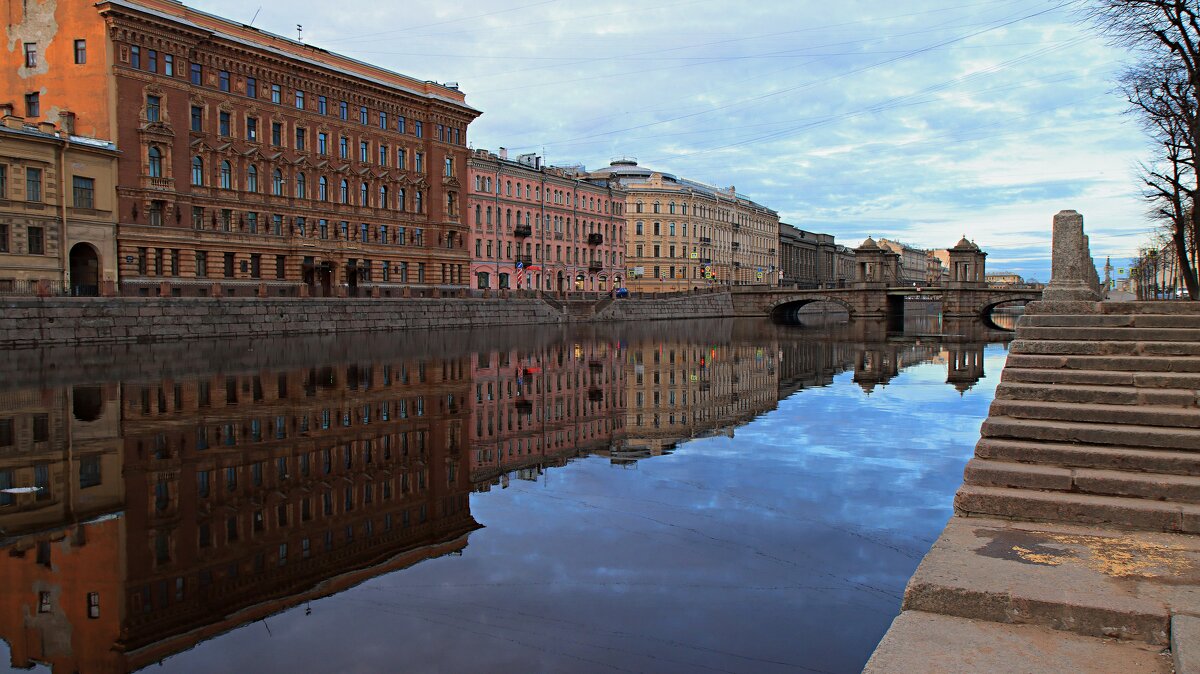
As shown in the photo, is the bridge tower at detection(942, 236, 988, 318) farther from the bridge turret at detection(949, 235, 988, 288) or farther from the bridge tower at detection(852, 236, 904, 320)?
the bridge tower at detection(852, 236, 904, 320)

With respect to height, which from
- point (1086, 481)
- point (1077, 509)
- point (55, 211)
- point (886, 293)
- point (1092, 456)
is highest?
point (55, 211)

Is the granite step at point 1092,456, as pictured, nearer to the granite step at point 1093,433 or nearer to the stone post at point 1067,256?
the granite step at point 1093,433

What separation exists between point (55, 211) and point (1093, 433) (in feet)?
167

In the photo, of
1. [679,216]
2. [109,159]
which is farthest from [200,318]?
[679,216]

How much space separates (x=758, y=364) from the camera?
1593 inches

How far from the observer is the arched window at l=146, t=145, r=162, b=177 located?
53.7 m

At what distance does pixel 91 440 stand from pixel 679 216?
113m

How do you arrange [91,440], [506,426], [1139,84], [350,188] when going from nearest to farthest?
[91,440]
[506,426]
[1139,84]
[350,188]

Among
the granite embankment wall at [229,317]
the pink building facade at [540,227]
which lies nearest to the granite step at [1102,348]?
the granite embankment wall at [229,317]

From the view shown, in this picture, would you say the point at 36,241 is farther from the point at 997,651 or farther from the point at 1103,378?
the point at 997,651

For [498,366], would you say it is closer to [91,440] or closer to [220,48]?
[91,440]

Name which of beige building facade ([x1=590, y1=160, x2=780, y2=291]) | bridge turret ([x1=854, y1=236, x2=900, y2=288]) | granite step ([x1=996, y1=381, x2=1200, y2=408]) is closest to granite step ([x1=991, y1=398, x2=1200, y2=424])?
granite step ([x1=996, y1=381, x2=1200, y2=408])

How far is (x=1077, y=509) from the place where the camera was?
30.0 feet

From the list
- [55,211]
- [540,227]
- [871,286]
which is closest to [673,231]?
[871,286]
